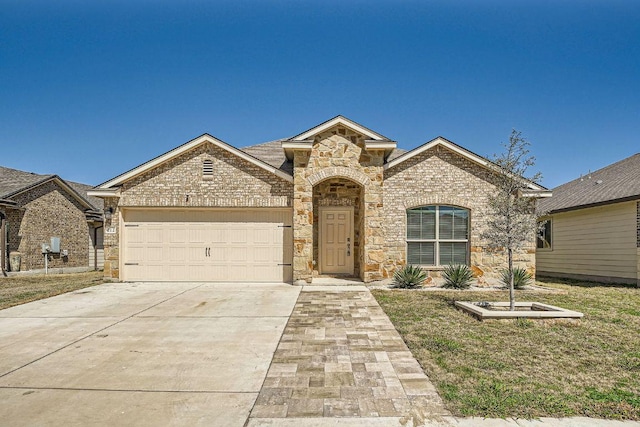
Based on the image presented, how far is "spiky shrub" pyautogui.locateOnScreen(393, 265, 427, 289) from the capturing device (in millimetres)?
10891

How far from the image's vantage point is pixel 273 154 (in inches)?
585

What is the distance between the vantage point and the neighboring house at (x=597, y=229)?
12445 millimetres

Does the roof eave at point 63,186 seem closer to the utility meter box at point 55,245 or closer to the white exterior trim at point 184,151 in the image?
the utility meter box at point 55,245

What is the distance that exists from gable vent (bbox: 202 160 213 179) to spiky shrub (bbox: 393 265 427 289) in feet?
21.7

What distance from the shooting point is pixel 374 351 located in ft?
16.6

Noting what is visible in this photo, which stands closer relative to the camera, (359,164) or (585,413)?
(585,413)

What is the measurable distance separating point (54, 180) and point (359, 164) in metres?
15.3

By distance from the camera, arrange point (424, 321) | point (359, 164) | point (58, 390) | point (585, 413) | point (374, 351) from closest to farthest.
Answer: point (585, 413) → point (58, 390) → point (374, 351) → point (424, 321) → point (359, 164)

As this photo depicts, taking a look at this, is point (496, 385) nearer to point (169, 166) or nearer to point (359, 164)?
point (359, 164)

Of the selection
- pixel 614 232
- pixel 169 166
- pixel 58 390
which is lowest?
pixel 58 390

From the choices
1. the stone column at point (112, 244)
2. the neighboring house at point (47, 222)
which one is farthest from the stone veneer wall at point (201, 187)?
the neighboring house at point (47, 222)

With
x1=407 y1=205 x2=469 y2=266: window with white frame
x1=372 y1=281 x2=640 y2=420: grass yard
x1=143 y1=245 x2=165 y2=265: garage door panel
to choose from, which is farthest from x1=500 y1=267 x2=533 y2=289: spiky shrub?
x1=143 y1=245 x2=165 y2=265: garage door panel

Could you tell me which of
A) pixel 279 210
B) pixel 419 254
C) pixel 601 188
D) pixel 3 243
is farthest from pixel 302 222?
pixel 3 243

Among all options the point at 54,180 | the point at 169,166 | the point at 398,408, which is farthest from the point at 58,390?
the point at 54,180
